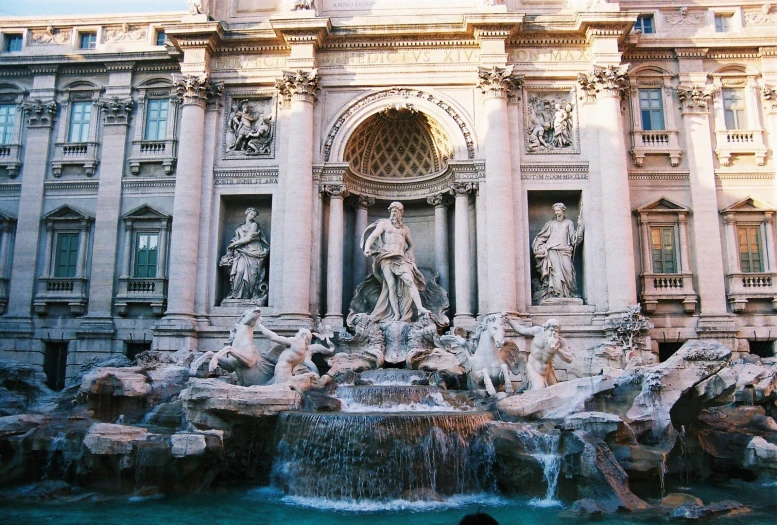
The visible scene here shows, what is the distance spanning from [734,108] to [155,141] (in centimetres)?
2015

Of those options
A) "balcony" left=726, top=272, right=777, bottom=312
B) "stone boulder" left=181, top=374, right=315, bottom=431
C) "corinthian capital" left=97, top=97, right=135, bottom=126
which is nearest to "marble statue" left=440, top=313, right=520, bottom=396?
"stone boulder" left=181, top=374, right=315, bottom=431

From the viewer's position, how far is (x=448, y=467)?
1263 centimetres

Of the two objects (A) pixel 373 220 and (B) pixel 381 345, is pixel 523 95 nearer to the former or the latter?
(A) pixel 373 220

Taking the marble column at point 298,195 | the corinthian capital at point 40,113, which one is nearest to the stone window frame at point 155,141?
the corinthian capital at point 40,113

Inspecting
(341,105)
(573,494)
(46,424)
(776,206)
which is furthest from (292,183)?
(776,206)

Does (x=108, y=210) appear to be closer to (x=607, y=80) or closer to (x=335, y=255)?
(x=335, y=255)

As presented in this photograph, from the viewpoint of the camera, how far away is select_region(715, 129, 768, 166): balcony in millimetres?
21234

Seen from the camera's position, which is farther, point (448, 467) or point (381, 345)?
point (381, 345)

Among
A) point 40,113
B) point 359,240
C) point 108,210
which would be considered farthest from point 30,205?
point 359,240

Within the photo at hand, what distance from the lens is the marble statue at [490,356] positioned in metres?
16.5

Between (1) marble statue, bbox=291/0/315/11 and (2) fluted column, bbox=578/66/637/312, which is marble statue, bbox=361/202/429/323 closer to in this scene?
(2) fluted column, bbox=578/66/637/312

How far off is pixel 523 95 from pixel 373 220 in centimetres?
676

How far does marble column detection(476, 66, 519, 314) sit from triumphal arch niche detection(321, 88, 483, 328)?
0.69 m

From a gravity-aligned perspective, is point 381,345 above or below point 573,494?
above
